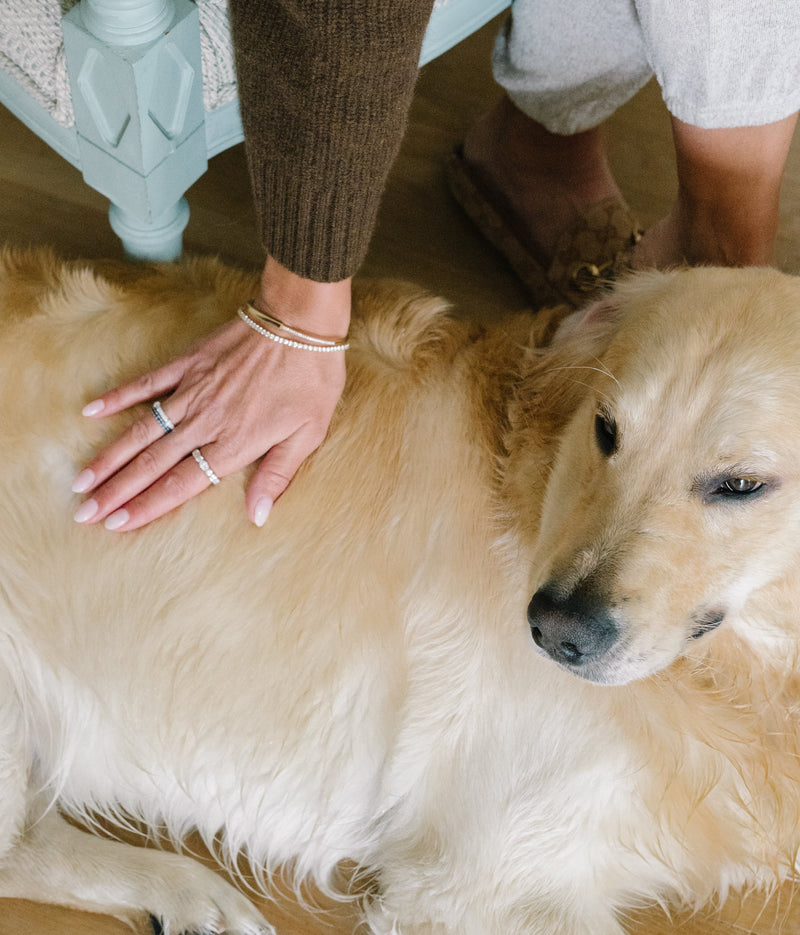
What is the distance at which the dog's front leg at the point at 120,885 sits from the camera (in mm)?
1468

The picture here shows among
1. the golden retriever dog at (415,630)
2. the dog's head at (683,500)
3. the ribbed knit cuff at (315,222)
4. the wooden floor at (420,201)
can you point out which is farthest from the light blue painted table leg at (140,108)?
the dog's head at (683,500)

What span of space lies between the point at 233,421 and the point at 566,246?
41.3 inches

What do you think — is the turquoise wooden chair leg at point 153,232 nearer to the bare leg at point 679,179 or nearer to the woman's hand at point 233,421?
the woman's hand at point 233,421

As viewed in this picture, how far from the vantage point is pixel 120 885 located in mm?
1478

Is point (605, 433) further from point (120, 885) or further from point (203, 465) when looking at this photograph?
point (120, 885)

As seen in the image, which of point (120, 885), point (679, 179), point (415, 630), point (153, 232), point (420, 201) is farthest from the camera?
point (420, 201)

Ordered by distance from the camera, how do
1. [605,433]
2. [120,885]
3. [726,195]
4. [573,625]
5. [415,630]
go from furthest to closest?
[726,195] < [120,885] < [415,630] < [605,433] < [573,625]

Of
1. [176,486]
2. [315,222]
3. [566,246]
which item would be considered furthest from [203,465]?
[566,246]

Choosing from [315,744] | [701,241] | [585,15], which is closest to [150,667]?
[315,744]

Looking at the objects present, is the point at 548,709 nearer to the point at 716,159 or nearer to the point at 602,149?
the point at 716,159

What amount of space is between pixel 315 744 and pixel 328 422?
480mm

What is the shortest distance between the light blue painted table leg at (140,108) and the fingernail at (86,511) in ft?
1.77

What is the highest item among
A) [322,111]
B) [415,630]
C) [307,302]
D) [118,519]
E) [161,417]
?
[322,111]

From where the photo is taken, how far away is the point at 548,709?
124 cm
